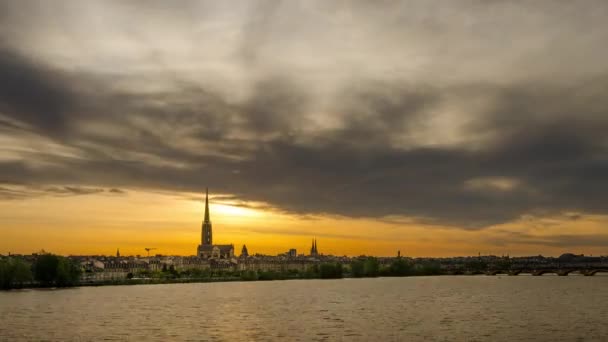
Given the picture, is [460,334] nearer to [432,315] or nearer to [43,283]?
[432,315]

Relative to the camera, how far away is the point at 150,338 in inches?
2697

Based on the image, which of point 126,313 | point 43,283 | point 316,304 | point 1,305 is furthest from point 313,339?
point 43,283

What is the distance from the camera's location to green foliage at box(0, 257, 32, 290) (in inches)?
7052

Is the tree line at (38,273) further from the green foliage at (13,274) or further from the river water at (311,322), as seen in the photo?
the river water at (311,322)

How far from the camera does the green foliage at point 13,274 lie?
179m

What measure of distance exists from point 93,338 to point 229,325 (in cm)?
1854

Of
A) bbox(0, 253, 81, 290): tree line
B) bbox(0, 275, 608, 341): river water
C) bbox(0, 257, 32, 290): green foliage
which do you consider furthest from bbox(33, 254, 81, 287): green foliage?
bbox(0, 275, 608, 341): river water

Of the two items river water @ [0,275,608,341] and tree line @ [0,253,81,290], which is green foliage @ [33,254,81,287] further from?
river water @ [0,275,608,341]

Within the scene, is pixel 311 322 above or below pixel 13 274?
below

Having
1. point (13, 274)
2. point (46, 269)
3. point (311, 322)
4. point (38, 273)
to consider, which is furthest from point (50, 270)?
point (311, 322)

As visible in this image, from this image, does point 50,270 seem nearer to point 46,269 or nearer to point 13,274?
point 46,269

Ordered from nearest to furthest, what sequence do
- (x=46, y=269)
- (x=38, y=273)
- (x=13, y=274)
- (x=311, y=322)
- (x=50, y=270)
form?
(x=311, y=322) → (x=13, y=274) → (x=38, y=273) → (x=46, y=269) → (x=50, y=270)

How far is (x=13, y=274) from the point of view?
590 feet

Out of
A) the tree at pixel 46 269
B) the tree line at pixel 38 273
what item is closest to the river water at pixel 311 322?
the tree line at pixel 38 273
